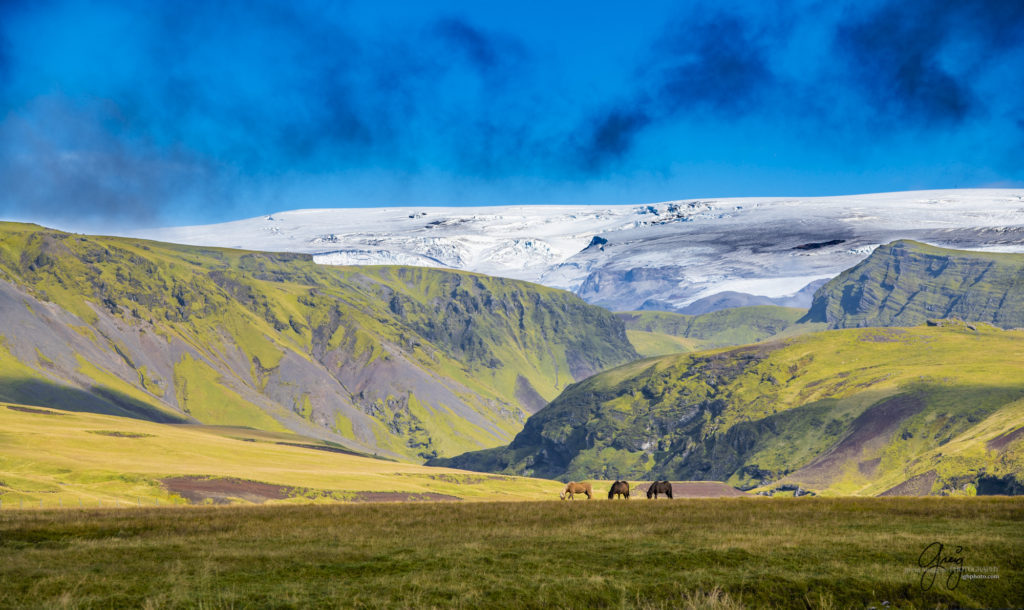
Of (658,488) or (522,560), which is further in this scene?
(658,488)

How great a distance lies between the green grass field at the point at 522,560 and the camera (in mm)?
27688

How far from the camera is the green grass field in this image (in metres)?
27.7

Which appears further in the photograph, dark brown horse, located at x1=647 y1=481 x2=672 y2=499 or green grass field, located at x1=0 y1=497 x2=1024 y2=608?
dark brown horse, located at x1=647 y1=481 x2=672 y2=499

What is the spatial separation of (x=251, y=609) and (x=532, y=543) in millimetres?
16315

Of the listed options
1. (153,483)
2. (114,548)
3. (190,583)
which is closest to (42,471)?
(153,483)

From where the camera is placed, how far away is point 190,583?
29.7 meters

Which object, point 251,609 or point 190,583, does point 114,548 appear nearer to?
point 190,583

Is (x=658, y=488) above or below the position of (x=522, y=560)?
below

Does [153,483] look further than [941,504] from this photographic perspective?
Yes

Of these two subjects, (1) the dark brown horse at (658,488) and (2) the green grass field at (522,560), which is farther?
(1) the dark brown horse at (658,488)

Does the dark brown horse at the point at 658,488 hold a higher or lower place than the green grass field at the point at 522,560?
lower

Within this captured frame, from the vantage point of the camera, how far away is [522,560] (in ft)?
112

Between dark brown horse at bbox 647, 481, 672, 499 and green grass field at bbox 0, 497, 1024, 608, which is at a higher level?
green grass field at bbox 0, 497, 1024, 608

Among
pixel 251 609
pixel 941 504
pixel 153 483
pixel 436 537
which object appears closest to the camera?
pixel 251 609
